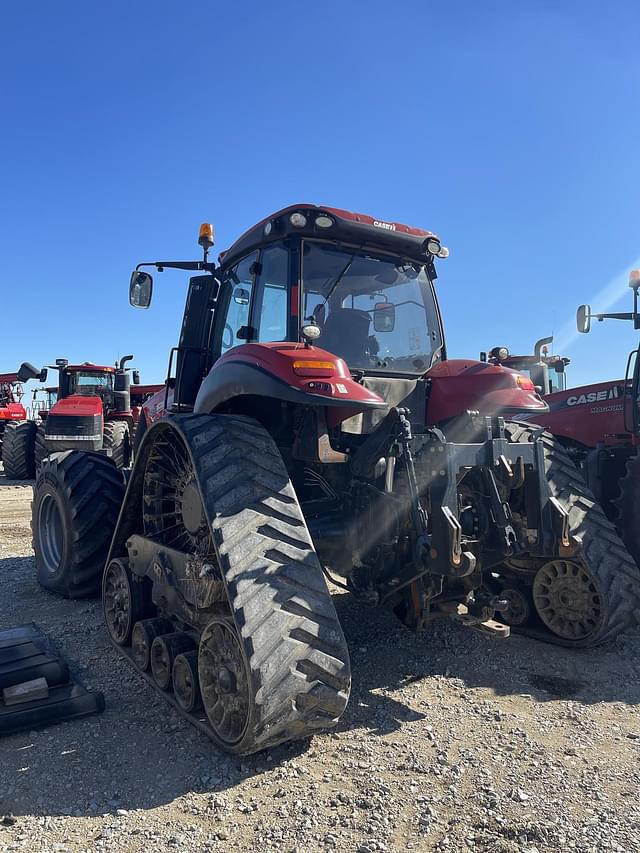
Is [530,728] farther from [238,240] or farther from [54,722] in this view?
[238,240]

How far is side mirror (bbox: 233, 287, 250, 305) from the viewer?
4.41 m

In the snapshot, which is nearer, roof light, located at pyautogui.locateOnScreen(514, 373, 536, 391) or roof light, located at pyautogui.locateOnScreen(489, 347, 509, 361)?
roof light, located at pyautogui.locateOnScreen(514, 373, 536, 391)

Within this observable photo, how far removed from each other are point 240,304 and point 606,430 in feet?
17.0

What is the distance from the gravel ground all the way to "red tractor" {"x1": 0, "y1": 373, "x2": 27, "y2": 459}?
17750 mm

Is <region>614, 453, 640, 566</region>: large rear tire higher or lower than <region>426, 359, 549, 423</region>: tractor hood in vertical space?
lower

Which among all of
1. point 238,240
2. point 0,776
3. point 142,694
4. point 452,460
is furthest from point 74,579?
point 452,460

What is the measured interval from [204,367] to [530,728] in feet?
10.7

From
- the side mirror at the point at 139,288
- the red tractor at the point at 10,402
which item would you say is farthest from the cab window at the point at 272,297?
the red tractor at the point at 10,402

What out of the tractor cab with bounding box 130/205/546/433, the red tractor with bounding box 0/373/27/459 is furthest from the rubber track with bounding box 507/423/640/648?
the red tractor with bounding box 0/373/27/459

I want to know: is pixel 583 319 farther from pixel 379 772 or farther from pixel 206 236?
pixel 379 772

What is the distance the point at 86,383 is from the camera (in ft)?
52.9

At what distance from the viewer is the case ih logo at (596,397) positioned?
762 centimetres

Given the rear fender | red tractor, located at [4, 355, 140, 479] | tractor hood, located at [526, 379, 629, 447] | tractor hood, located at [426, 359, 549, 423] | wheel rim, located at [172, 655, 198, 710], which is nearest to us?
the rear fender

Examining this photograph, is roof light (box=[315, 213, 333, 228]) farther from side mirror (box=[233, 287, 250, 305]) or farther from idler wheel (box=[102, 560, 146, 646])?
idler wheel (box=[102, 560, 146, 646])
